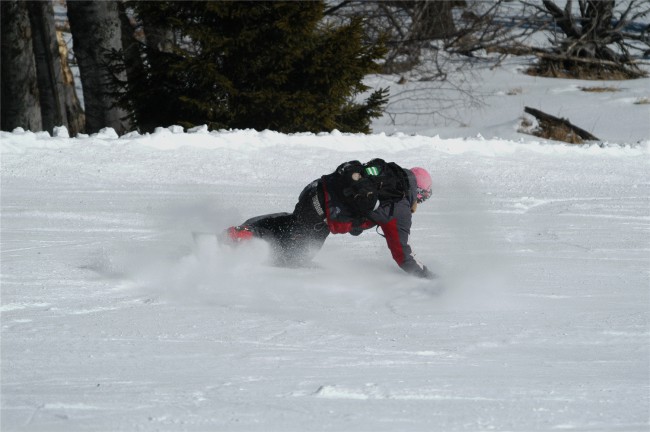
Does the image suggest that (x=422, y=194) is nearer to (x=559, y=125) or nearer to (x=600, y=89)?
(x=559, y=125)

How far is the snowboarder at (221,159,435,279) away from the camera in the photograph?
21.7 feet

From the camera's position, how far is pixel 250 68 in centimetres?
1329

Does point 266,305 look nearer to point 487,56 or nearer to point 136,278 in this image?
point 136,278

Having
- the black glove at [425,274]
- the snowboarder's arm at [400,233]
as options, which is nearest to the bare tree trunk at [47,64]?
the snowboarder's arm at [400,233]

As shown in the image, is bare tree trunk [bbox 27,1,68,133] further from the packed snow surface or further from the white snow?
the packed snow surface

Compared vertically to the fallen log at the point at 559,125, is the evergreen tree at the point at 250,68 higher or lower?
higher

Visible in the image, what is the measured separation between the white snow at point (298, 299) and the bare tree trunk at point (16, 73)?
15.1ft

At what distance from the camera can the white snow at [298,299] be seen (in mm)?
4254

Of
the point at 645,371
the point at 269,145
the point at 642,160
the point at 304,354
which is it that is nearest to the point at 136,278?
the point at 304,354

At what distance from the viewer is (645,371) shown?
4.93 meters

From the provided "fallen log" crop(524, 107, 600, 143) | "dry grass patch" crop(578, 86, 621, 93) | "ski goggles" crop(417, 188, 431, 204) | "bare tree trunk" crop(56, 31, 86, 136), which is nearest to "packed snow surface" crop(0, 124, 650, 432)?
"ski goggles" crop(417, 188, 431, 204)

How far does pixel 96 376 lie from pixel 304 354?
114cm

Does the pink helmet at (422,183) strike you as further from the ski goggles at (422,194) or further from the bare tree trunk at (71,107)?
the bare tree trunk at (71,107)

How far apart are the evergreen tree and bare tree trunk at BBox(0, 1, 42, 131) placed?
3060mm
